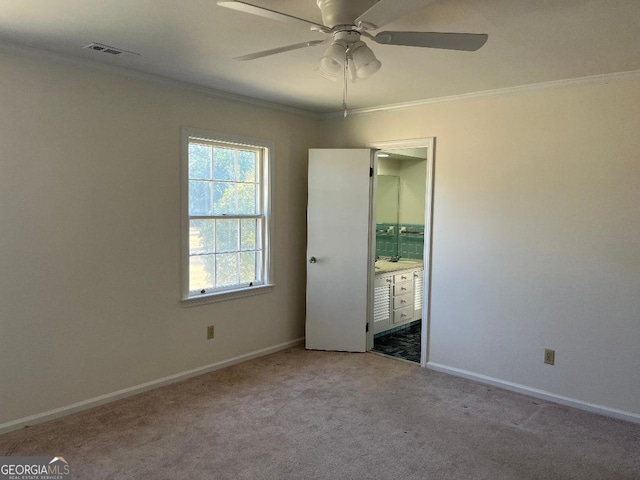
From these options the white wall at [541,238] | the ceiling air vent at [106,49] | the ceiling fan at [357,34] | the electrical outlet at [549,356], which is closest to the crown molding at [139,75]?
the ceiling air vent at [106,49]

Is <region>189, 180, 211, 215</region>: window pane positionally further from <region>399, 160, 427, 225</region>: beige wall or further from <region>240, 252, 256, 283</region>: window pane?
<region>399, 160, 427, 225</region>: beige wall

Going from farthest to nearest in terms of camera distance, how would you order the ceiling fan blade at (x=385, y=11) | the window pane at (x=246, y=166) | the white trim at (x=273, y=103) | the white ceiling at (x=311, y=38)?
the window pane at (x=246, y=166) < the white trim at (x=273, y=103) < the white ceiling at (x=311, y=38) < the ceiling fan blade at (x=385, y=11)

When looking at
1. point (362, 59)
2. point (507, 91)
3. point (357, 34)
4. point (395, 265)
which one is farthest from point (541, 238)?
point (357, 34)

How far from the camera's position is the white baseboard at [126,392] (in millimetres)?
3004

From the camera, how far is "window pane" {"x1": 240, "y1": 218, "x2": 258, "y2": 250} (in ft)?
14.3

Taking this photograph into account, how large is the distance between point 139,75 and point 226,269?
172 centimetres

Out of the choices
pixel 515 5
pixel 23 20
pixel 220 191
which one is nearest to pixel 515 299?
pixel 515 5

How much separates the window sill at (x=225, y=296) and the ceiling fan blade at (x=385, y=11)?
268 centimetres

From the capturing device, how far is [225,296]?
4156 mm

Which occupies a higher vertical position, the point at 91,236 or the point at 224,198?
the point at 224,198

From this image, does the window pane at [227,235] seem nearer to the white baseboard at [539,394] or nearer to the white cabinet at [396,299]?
the white cabinet at [396,299]

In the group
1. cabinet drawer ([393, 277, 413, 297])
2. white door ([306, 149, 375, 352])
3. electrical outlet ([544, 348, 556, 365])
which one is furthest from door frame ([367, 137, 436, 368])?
cabinet drawer ([393, 277, 413, 297])

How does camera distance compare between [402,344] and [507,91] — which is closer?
[507,91]

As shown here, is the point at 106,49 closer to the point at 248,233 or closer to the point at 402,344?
the point at 248,233
